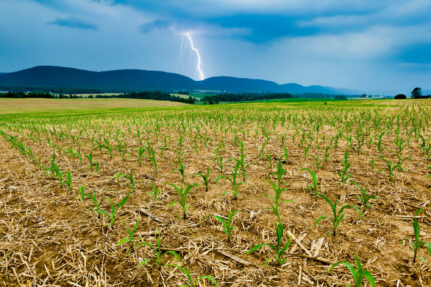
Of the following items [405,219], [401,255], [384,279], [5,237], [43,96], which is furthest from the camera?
[43,96]

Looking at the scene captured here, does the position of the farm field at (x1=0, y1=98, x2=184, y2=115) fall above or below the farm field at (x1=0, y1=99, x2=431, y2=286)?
above

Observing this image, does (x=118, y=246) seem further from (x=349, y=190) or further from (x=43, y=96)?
(x=43, y=96)

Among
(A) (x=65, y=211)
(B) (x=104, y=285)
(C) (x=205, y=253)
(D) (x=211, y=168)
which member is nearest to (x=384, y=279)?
(C) (x=205, y=253)

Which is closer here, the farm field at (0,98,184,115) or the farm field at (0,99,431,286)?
the farm field at (0,99,431,286)

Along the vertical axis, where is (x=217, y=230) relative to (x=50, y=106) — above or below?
below

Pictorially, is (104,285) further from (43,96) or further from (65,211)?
(43,96)

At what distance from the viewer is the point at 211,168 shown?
16.8 feet

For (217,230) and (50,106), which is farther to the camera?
(50,106)

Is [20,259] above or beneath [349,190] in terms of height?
beneath

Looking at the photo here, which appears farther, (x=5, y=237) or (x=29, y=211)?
(x=29, y=211)

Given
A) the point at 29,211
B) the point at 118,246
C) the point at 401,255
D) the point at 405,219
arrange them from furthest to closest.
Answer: the point at 29,211 → the point at 405,219 → the point at 118,246 → the point at 401,255

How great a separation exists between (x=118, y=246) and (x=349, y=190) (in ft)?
12.1

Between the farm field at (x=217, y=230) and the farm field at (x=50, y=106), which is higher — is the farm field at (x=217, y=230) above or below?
below

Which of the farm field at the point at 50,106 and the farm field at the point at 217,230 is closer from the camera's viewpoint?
the farm field at the point at 217,230
